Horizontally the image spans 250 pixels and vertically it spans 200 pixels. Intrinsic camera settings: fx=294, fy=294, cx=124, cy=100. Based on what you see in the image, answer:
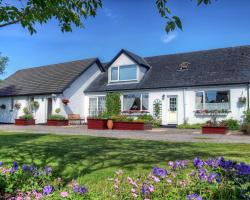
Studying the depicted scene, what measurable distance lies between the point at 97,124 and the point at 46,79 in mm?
12249

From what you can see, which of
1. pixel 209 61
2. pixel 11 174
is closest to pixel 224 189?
pixel 11 174

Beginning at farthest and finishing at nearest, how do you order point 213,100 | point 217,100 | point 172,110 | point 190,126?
point 172,110, point 213,100, point 217,100, point 190,126

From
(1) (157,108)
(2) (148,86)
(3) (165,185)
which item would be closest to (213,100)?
(1) (157,108)

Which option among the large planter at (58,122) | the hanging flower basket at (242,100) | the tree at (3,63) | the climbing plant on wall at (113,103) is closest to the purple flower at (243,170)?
the hanging flower basket at (242,100)

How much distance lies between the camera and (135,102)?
27312mm

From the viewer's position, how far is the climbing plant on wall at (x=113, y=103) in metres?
27.4

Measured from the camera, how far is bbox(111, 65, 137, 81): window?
28.3m

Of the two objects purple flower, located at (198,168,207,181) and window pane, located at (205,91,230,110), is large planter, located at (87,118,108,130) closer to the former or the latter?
window pane, located at (205,91,230,110)

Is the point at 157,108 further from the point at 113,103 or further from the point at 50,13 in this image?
the point at 50,13

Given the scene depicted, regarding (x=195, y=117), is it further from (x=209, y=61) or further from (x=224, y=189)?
(x=224, y=189)

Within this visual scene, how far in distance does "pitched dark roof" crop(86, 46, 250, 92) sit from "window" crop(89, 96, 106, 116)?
989 millimetres

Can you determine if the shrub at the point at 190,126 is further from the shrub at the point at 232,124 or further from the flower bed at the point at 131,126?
the flower bed at the point at 131,126

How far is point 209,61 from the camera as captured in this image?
26.2 metres

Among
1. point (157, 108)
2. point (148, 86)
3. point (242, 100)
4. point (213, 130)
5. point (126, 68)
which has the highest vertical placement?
point (126, 68)
